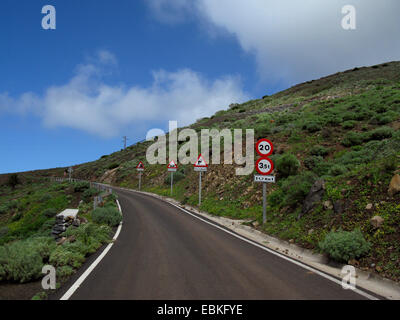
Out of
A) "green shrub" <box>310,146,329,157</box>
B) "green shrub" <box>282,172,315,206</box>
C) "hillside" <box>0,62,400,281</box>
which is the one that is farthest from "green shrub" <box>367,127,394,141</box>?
"green shrub" <box>282,172,315,206</box>

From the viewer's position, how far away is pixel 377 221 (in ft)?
22.0

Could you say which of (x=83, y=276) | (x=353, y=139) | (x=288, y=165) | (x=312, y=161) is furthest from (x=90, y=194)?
(x=353, y=139)

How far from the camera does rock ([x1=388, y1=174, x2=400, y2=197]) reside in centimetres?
732

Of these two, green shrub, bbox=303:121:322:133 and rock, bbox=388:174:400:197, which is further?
green shrub, bbox=303:121:322:133

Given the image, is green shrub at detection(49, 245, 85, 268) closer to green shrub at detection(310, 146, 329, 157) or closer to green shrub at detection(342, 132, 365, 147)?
green shrub at detection(310, 146, 329, 157)

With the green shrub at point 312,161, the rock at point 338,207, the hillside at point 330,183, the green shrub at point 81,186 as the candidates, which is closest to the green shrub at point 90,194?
the green shrub at point 81,186

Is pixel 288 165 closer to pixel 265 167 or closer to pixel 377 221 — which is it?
pixel 265 167

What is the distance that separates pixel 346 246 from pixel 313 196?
3.57 m

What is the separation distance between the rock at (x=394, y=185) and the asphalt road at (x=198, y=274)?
12.5ft

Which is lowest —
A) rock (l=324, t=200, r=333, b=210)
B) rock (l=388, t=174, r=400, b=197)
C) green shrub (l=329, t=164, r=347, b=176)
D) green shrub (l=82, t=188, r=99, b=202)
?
green shrub (l=82, t=188, r=99, b=202)

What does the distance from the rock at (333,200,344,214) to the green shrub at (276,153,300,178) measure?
18.8 feet

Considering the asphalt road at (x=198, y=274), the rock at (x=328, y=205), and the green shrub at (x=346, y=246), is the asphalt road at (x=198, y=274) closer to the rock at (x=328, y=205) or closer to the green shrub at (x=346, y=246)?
the green shrub at (x=346, y=246)
